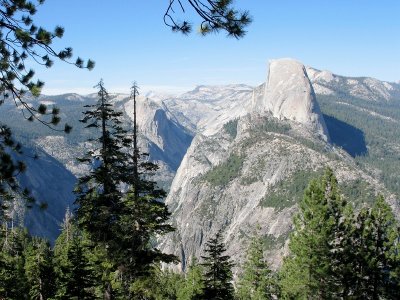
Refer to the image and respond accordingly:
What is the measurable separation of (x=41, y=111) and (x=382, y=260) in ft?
96.7

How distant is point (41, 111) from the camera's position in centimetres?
920

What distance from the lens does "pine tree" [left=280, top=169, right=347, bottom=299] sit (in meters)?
30.7

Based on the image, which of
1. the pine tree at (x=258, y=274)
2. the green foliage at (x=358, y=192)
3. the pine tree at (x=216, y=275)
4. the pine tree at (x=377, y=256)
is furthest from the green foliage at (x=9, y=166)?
the green foliage at (x=358, y=192)

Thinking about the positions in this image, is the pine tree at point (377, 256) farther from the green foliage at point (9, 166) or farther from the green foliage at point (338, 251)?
the green foliage at point (9, 166)

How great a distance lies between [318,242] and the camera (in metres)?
30.5

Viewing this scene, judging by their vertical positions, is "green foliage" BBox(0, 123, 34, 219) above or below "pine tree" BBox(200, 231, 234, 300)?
above

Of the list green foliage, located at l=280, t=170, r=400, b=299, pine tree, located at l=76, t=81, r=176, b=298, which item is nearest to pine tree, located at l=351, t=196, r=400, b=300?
green foliage, located at l=280, t=170, r=400, b=299

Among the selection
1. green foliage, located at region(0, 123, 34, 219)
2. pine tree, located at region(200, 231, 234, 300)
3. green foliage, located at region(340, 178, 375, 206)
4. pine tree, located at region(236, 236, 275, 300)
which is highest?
green foliage, located at region(0, 123, 34, 219)

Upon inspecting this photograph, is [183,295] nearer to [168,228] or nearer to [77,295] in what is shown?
[77,295]

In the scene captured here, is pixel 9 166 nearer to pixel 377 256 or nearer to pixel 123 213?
pixel 123 213

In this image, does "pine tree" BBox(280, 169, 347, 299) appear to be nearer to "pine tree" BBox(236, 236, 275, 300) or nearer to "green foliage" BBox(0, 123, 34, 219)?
"pine tree" BBox(236, 236, 275, 300)

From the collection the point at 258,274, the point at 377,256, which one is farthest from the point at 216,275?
the point at 377,256

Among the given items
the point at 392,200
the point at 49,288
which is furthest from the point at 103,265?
the point at 392,200

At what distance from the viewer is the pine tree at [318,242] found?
3072 cm
